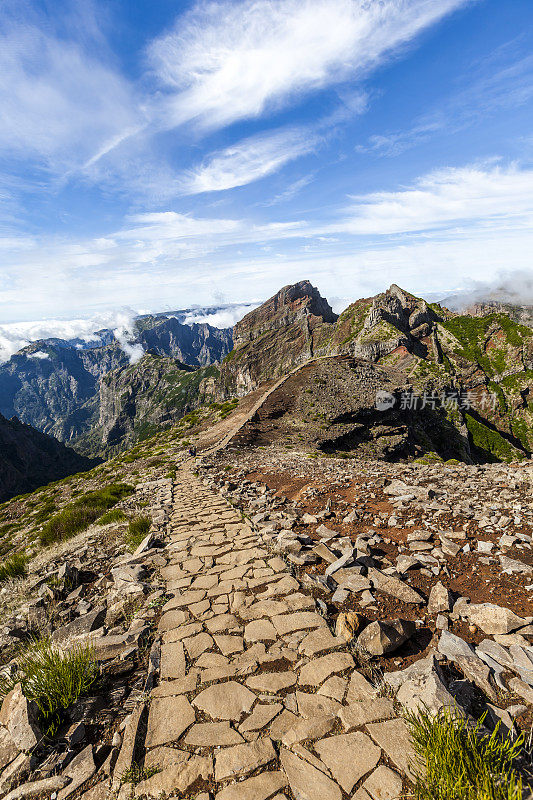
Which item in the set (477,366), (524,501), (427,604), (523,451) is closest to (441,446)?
(524,501)

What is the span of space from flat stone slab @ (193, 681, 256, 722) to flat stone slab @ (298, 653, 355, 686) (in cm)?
72

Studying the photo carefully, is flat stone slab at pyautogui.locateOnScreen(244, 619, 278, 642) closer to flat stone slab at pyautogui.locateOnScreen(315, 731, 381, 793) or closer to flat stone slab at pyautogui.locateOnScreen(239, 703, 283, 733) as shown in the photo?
flat stone slab at pyautogui.locateOnScreen(239, 703, 283, 733)

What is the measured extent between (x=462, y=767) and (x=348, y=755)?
1216 millimetres

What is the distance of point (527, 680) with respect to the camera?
12.8 feet

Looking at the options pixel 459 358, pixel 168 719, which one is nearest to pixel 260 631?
pixel 168 719

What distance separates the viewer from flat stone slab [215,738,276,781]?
3244 millimetres

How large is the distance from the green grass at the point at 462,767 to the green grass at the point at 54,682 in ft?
13.0

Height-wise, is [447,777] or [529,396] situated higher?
[447,777]

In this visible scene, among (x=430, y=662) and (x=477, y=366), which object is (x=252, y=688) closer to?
(x=430, y=662)

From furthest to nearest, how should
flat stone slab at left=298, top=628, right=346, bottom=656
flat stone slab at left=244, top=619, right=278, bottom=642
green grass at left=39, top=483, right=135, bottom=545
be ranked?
1. green grass at left=39, top=483, right=135, bottom=545
2. flat stone slab at left=244, top=619, right=278, bottom=642
3. flat stone slab at left=298, top=628, right=346, bottom=656

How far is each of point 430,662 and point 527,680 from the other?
3.64 ft

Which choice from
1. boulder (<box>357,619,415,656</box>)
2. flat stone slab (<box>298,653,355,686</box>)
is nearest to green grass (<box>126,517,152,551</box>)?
flat stone slab (<box>298,653,355,686</box>)

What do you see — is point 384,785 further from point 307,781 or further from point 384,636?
point 384,636

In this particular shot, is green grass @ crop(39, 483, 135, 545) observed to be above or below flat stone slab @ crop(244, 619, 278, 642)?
below
